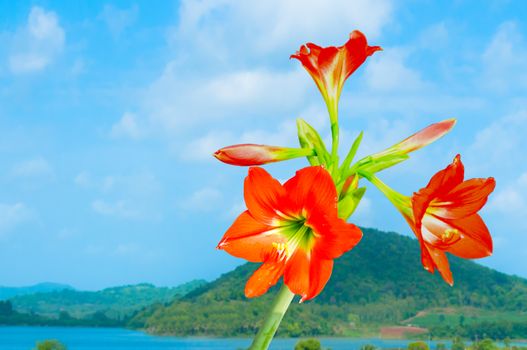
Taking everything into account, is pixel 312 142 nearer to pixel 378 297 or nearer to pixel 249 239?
pixel 249 239

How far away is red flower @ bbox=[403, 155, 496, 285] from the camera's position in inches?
49.4

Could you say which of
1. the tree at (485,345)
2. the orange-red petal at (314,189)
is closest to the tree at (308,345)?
the tree at (485,345)

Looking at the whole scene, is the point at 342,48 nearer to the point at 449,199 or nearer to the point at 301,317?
the point at 449,199

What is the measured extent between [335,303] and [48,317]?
4764 cm

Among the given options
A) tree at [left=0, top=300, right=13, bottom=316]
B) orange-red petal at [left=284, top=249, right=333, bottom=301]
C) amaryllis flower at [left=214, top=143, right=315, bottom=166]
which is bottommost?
orange-red petal at [left=284, top=249, right=333, bottom=301]

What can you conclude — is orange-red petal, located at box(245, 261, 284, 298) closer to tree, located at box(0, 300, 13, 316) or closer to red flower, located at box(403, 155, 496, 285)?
red flower, located at box(403, 155, 496, 285)

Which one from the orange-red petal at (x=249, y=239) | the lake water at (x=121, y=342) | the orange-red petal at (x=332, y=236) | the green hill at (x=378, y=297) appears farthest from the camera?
the lake water at (x=121, y=342)

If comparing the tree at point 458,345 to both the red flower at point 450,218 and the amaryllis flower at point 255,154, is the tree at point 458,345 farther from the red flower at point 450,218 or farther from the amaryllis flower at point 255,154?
the amaryllis flower at point 255,154

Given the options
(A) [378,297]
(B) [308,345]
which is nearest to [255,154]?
(B) [308,345]

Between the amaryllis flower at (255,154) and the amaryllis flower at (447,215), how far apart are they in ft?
0.60

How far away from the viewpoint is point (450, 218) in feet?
4.47

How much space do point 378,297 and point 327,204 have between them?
62.5 meters

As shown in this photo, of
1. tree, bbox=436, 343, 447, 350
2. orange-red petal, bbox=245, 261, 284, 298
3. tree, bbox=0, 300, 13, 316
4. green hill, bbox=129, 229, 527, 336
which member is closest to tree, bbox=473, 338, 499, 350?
tree, bbox=436, 343, 447, 350

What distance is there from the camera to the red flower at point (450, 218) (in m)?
1.26
